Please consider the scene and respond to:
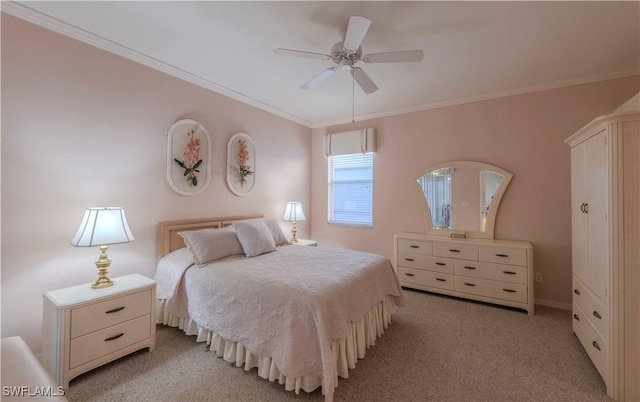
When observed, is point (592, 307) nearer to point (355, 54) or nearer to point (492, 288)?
point (492, 288)

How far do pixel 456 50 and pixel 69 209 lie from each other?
3.65 metres

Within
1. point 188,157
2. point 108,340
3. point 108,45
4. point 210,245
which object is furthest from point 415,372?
point 108,45

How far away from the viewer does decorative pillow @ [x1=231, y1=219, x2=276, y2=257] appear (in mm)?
2805

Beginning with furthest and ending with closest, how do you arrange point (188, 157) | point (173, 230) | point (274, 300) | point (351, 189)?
point (351, 189) < point (188, 157) < point (173, 230) < point (274, 300)

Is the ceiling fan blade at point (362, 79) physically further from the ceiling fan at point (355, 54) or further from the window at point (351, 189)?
the window at point (351, 189)

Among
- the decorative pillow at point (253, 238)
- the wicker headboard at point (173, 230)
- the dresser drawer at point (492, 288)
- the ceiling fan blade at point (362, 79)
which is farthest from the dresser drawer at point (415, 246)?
the wicker headboard at point (173, 230)

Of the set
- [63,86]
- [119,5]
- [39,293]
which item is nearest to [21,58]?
[63,86]

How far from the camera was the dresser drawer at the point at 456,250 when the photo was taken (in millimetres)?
3295

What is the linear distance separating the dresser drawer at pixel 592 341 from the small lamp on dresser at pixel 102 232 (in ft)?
11.7

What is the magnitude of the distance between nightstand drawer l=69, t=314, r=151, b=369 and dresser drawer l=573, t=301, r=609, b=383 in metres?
3.38

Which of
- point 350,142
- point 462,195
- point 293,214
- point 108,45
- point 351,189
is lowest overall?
point 293,214

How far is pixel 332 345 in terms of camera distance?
5.79 feet

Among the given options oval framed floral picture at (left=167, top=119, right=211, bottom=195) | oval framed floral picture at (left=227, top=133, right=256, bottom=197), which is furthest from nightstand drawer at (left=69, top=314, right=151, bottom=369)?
oval framed floral picture at (left=227, top=133, right=256, bottom=197)

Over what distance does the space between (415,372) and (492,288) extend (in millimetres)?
1779
